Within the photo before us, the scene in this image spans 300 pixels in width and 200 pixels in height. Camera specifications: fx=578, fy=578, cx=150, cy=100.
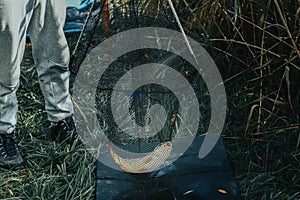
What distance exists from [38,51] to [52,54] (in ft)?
0.19

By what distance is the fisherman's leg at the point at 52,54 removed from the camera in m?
2.33

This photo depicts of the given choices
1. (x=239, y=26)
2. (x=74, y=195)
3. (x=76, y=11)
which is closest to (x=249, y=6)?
(x=239, y=26)

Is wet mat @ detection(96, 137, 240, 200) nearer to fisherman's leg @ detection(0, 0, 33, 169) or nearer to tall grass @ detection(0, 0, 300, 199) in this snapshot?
→ tall grass @ detection(0, 0, 300, 199)

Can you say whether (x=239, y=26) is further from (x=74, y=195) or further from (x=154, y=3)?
(x=74, y=195)

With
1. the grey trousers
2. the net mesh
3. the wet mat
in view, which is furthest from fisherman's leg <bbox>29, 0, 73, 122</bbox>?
the wet mat

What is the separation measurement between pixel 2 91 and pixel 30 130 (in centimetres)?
42

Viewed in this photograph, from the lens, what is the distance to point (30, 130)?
273 cm

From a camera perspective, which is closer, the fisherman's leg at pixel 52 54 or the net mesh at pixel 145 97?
the fisherman's leg at pixel 52 54

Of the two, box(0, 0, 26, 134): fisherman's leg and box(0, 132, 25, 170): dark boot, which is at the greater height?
box(0, 0, 26, 134): fisherman's leg

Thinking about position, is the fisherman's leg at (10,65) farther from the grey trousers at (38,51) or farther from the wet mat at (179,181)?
the wet mat at (179,181)

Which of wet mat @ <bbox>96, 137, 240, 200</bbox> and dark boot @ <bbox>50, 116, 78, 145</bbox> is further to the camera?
dark boot @ <bbox>50, 116, 78, 145</bbox>

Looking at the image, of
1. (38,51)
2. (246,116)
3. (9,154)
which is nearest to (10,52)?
(38,51)

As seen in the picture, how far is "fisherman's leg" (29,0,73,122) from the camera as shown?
2334mm

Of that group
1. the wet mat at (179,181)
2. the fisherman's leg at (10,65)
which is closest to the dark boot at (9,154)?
the fisherman's leg at (10,65)
